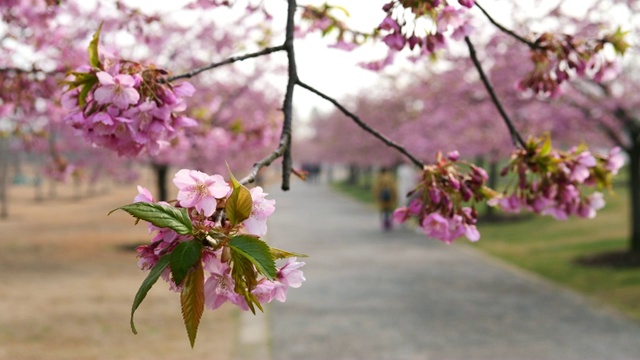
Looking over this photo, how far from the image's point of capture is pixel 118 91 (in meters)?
1.46

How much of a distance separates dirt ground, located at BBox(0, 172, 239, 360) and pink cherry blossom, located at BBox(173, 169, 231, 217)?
226 inches

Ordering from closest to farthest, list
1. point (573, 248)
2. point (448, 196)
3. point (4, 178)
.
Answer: point (448, 196), point (573, 248), point (4, 178)

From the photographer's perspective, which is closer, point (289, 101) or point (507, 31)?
point (289, 101)

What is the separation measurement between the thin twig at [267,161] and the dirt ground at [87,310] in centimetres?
548

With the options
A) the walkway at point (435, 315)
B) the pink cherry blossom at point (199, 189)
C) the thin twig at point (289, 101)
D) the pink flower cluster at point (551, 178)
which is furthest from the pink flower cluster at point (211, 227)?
the walkway at point (435, 315)

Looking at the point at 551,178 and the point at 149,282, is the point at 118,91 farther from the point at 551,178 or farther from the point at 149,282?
the point at 551,178

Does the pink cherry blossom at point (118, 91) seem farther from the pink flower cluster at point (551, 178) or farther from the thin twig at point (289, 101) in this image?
the pink flower cluster at point (551, 178)

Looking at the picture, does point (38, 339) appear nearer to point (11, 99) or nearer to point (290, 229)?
point (11, 99)

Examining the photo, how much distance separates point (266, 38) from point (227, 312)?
433 centimetres

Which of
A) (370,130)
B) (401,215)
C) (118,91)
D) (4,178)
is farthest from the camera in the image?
(4,178)

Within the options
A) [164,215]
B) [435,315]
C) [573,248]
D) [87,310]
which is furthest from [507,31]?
[573,248]

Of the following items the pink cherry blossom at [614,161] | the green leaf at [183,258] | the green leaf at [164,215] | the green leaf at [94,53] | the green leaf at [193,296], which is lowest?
the green leaf at [193,296]

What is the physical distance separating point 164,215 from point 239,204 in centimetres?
12

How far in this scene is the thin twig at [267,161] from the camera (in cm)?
117
